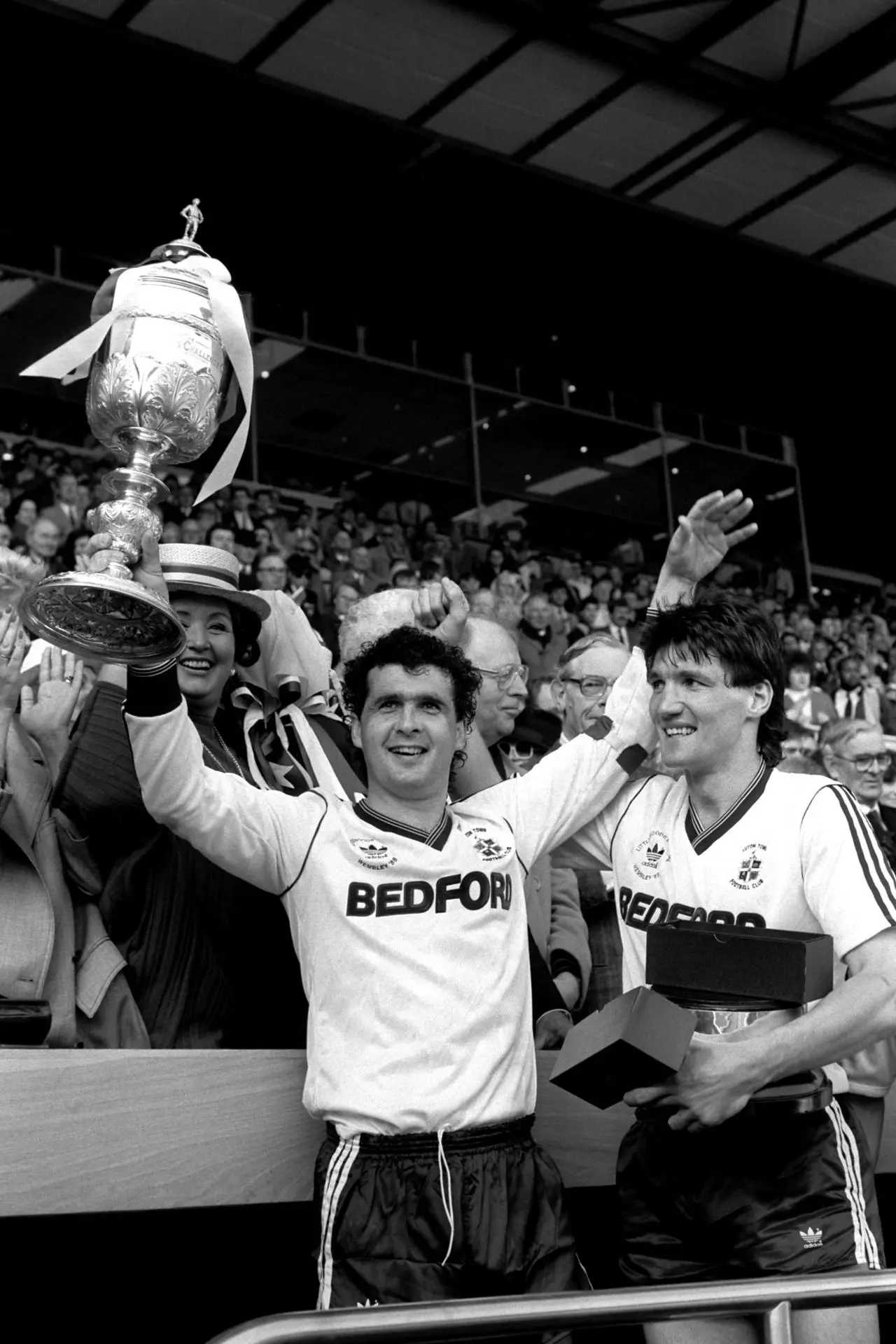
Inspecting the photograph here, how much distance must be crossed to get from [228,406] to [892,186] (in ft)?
45.1

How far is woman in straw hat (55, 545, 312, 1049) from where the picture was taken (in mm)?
2666

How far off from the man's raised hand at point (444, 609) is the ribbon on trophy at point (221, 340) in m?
0.45

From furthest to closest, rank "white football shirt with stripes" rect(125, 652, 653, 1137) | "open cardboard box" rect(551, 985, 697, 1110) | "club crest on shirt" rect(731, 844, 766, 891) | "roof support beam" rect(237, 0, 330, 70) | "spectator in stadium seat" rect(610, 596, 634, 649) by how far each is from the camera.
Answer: "spectator in stadium seat" rect(610, 596, 634, 649) → "roof support beam" rect(237, 0, 330, 70) → "club crest on shirt" rect(731, 844, 766, 891) → "white football shirt with stripes" rect(125, 652, 653, 1137) → "open cardboard box" rect(551, 985, 697, 1110)

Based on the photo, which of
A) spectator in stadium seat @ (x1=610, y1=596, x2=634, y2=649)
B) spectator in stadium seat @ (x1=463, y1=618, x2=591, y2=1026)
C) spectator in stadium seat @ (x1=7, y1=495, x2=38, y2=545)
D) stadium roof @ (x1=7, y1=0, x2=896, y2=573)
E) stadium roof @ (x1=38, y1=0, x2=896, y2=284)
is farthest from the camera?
spectator in stadium seat @ (x1=610, y1=596, x2=634, y2=649)

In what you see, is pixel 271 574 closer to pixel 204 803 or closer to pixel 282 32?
pixel 282 32

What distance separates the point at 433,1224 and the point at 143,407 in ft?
4.74

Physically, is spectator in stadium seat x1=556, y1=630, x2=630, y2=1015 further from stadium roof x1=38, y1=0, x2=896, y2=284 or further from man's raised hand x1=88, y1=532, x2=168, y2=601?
stadium roof x1=38, y1=0, x2=896, y2=284

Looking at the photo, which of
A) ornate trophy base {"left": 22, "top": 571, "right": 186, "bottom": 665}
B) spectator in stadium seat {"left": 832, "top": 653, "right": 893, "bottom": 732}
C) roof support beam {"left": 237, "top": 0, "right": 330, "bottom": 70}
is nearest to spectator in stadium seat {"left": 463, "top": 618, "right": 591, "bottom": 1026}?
ornate trophy base {"left": 22, "top": 571, "right": 186, "bottom": 665}

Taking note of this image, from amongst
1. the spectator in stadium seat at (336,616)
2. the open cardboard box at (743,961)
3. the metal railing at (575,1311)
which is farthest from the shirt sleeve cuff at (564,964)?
the spectator in stadium seat at (336,616)

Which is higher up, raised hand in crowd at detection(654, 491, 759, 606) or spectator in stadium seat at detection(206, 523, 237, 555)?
spectator in stadium seat at detection(206, 523, 237, 555)

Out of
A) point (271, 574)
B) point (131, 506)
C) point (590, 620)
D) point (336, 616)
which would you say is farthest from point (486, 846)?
point (590, 620)

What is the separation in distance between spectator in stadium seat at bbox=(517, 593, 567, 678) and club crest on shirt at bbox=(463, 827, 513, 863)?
7.52 meters

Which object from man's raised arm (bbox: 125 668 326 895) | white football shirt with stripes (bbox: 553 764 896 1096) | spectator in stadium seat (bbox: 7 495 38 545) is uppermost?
spectator in stadium seat (bbox: 7 495 38 545)

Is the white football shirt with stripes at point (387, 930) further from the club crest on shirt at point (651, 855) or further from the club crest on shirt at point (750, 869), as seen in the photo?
the club crest on shirt at point (750, 869)
